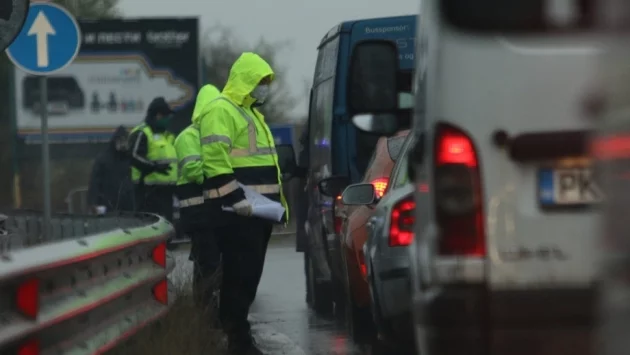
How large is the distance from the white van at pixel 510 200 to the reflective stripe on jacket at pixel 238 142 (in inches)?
179

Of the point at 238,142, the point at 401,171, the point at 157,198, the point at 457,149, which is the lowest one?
the point at 157,198

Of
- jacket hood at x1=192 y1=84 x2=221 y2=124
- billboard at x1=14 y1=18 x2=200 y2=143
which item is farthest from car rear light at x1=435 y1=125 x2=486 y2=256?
billboard at x1=14 y1=18 x2=200 y2=143

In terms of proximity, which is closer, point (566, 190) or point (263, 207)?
point (566, 190)

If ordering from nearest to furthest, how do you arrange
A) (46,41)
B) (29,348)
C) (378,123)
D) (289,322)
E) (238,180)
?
1. (29,348)
2. (378,123)
3. (238,180)
4. (46,41)
5. (289,322)

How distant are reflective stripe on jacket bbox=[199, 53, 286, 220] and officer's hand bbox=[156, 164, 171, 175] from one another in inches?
274

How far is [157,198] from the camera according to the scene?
16922 mm

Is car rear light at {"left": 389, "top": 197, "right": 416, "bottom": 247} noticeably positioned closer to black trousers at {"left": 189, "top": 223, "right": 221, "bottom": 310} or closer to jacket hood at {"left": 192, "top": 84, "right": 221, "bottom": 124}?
black trousers at {"left": 189, "top": 223, "right": 221, "bottom": 310}

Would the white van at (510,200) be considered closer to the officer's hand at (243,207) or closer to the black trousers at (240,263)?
the officer's hand at (243,207)

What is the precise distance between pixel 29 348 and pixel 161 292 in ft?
10.7

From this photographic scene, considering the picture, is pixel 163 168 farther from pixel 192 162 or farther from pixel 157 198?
pixel 192 162

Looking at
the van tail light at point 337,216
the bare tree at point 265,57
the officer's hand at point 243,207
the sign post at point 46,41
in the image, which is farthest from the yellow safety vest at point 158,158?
the bare tree at point 265,57

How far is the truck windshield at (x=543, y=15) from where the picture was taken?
72.4 inches

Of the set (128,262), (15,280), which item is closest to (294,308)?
(128,262)

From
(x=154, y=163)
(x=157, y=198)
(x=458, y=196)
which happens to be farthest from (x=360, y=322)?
(x=157, y=198)
